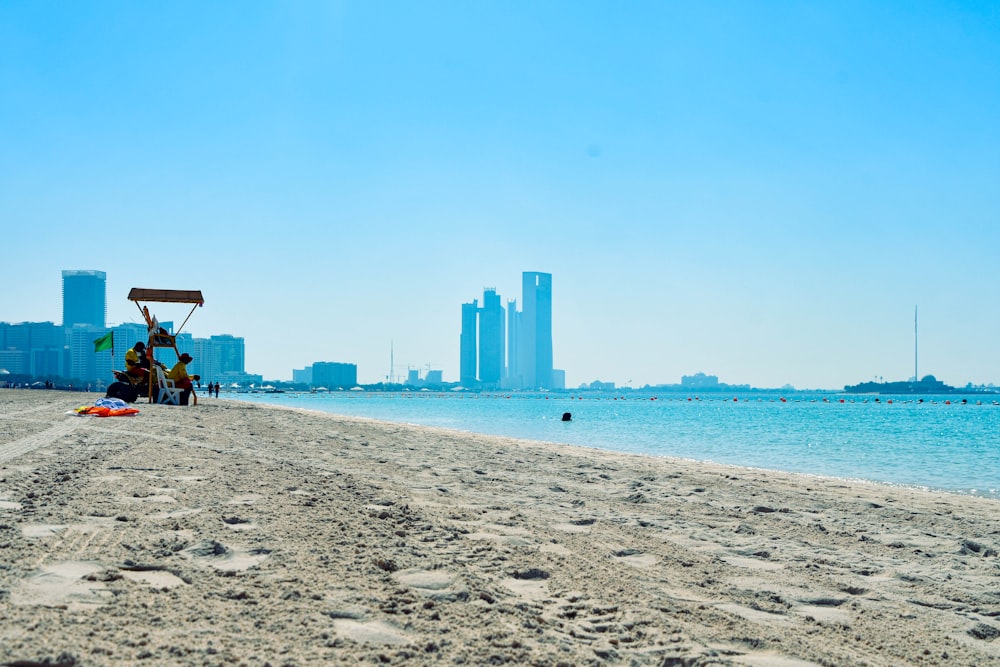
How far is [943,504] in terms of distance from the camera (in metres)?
10.6

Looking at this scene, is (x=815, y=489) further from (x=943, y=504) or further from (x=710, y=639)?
(x=710, y=639)

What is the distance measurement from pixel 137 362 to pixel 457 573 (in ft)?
88.2

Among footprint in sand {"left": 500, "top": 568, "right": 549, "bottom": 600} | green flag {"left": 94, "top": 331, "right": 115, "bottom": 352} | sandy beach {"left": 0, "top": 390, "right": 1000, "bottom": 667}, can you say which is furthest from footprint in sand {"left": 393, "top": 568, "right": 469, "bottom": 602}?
green flag {"left": 94, "top": 331, "right": 115, "bottom": 352}

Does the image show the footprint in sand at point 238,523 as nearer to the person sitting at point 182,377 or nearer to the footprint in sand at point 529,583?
the footprint in sand at point 529,583

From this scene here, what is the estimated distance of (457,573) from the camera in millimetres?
4727

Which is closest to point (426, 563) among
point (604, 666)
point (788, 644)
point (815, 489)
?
point (604, 666)

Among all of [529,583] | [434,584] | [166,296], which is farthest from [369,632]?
[166,296]

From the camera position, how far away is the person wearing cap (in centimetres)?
2755

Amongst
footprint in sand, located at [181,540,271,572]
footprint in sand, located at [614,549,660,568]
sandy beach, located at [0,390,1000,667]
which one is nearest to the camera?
sandy beach, located at [0,390,1000,667]

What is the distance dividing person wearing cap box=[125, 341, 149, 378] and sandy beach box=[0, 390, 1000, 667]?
757 inches

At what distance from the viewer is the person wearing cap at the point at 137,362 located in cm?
2755

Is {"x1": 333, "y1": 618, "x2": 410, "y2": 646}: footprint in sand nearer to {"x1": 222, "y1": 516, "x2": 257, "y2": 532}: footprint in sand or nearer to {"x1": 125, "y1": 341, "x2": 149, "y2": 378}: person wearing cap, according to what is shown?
{"x1": 222, "y1": 516, "x2": 257, "y2": 532}: footprint in sand

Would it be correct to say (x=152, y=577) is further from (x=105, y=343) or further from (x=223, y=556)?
(x=105, y=343)

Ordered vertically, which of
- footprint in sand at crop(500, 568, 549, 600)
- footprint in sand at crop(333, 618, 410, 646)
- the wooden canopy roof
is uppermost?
the wooden canopy roof
